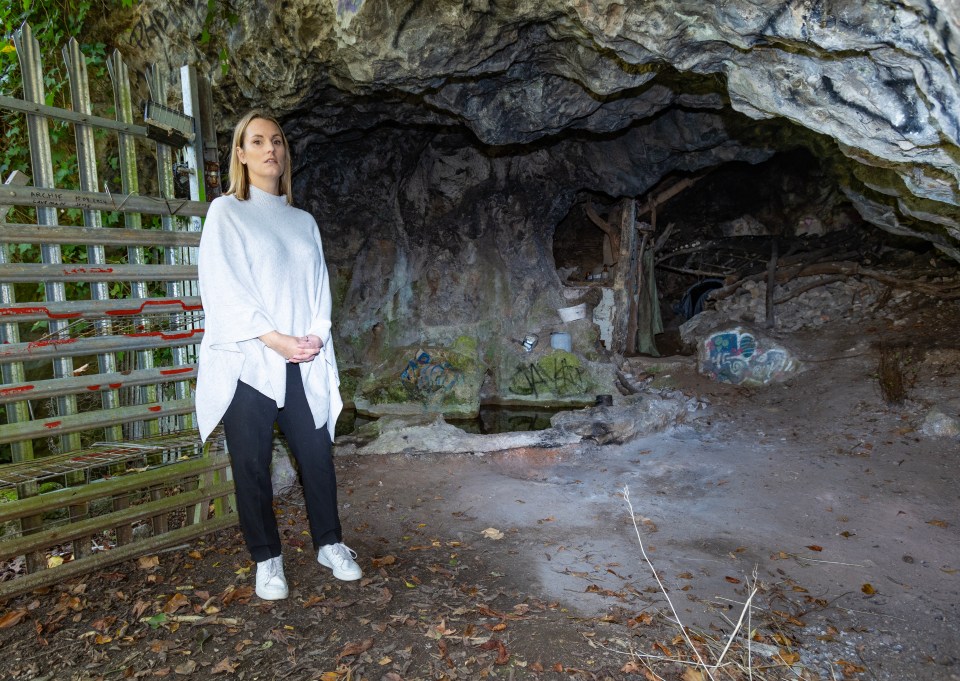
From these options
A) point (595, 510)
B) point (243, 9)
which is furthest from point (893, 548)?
point (243, 9)

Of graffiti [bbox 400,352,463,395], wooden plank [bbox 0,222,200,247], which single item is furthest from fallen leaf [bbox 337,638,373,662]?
graffiti [bbox 400,352,463,395]

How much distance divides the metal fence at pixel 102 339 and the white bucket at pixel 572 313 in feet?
25.7

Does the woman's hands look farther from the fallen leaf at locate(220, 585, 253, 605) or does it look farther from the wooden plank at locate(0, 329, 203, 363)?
the fallen leaf at locate(220, 585, 253, 605)

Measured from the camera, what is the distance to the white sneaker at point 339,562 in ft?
10.1

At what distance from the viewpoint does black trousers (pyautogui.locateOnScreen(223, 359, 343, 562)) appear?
113 inches

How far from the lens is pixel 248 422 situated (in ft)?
9.40

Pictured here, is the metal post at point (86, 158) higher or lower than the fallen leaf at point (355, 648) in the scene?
higher

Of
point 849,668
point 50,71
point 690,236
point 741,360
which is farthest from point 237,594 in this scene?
point 690,236

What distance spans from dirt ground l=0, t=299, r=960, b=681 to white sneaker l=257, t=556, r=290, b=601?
0.06m

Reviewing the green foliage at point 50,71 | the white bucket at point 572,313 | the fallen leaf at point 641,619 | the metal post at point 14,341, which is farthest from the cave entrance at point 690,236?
the metal post at point 14,341

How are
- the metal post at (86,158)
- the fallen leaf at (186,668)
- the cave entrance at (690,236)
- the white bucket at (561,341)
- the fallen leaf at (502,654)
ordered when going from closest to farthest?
the fallen leaf at (186,668)
the fallen leaf at (502,654)
the metal post at (86,158)
the white bucket at (561,341)
the cave entrance at (690,236)

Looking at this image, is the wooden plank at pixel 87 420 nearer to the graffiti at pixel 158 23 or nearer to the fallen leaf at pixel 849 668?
the fallen leaf at pixel 849 668

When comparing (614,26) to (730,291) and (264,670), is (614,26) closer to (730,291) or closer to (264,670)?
(264,670)

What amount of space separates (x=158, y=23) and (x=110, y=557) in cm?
518
